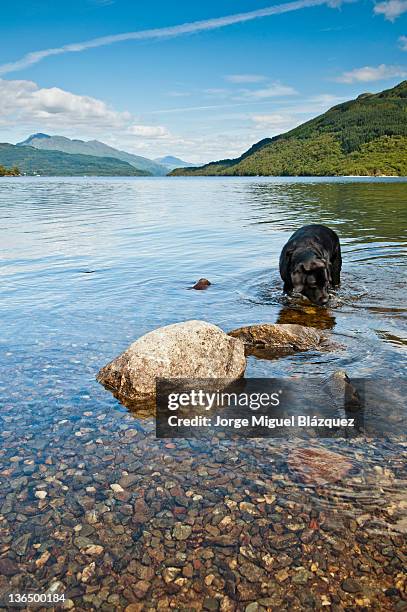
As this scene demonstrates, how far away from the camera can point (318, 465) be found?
243 inches

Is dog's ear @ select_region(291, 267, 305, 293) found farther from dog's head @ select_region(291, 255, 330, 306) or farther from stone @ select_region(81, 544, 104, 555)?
stone @ select_region(81, 544, 104, 555)

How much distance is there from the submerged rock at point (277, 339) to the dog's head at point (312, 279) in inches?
133

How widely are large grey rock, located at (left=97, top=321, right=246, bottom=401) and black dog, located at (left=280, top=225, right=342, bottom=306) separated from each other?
550 cm

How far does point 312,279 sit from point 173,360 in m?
6.52

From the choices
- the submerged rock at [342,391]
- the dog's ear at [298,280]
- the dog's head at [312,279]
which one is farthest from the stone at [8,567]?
the dog's ear at [298,280]

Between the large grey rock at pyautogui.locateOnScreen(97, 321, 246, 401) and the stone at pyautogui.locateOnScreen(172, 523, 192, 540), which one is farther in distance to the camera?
the large grey rock at pyautogui.locateOnScreen(97, 321, 246, 401)

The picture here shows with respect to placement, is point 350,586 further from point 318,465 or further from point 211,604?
point 318,465

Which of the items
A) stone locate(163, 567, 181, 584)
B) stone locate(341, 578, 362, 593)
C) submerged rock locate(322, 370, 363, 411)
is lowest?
stone locate(163, 567, 181, 584)

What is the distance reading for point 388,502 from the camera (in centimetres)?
543

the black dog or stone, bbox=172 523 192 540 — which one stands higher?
the black dog

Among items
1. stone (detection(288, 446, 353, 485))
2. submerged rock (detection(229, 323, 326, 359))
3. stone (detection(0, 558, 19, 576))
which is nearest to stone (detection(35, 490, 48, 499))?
stone (detection(0, 558, 19, 576))

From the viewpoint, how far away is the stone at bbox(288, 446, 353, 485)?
19.3 feet

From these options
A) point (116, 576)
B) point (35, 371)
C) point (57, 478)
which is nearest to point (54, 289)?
point (35, 371)

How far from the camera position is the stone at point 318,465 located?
19.3 feet
